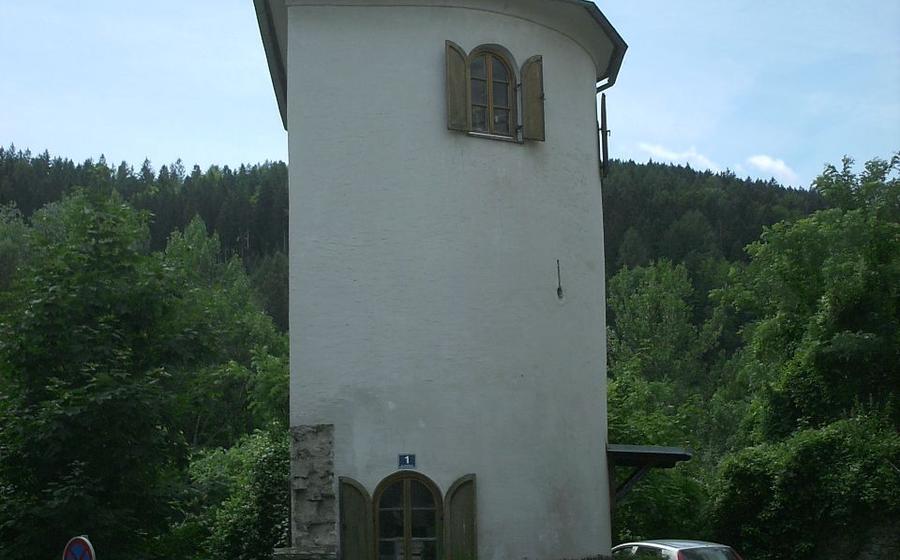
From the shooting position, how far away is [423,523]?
1429 centimetres

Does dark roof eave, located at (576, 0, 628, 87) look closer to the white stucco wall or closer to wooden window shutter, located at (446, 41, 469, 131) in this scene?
the white stucco wall

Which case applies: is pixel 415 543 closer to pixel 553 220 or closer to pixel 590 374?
pixel 590 374

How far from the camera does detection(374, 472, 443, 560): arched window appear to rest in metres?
14.2

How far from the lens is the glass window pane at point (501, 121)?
15578 mm

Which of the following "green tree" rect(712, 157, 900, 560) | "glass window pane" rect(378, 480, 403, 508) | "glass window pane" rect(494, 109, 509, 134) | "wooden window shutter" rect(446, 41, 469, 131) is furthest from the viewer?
"green tree" rect(712, 157, 900, 560)

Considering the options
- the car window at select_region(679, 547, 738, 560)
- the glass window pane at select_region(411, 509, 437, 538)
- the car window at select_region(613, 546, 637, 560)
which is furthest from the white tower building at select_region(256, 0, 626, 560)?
the car window at select_region(679, 547, 738, 560)

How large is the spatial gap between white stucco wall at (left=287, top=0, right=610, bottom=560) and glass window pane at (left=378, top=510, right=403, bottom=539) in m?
0.41

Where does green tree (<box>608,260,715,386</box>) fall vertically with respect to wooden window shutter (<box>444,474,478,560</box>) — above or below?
above

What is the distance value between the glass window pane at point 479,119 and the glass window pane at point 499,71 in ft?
1.81

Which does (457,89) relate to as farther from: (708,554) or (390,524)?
(708,554)

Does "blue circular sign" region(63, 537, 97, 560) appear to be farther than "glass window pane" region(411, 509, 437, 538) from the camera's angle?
No

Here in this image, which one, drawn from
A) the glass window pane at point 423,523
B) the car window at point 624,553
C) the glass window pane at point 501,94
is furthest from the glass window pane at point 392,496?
the glass window pane at point 501,94

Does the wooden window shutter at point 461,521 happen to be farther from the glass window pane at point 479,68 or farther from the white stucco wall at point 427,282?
the glass window pane at point 479,68

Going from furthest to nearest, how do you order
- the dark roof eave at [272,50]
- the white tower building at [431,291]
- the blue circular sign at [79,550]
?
the dark roof eave at [272,50], the white tower building at [431,291], the blue circular sign at [79,550]
